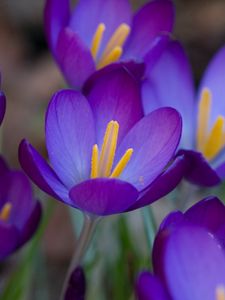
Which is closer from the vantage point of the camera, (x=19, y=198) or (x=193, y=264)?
(x=193, y=264)

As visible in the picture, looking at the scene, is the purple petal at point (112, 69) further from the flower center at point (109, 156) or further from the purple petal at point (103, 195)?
the purple petal at point (103, 195)

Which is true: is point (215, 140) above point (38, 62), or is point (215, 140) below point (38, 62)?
above

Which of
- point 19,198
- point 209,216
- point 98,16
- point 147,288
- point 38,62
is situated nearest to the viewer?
point 147,288

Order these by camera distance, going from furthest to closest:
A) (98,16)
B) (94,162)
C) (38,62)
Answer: (38,62)
(98,16)
(94,162)

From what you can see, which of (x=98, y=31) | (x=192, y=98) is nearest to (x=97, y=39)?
(x=98, y=31)

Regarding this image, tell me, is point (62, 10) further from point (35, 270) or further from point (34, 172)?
point (35, 270)

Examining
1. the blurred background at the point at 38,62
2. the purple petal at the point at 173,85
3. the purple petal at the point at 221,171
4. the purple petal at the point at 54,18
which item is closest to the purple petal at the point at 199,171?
the purple petal at the point at 221,171

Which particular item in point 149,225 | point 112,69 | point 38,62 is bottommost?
point 38,62

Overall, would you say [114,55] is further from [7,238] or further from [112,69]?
[7,238]

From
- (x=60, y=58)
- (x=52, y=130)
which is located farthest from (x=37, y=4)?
(x=52, y=130)
